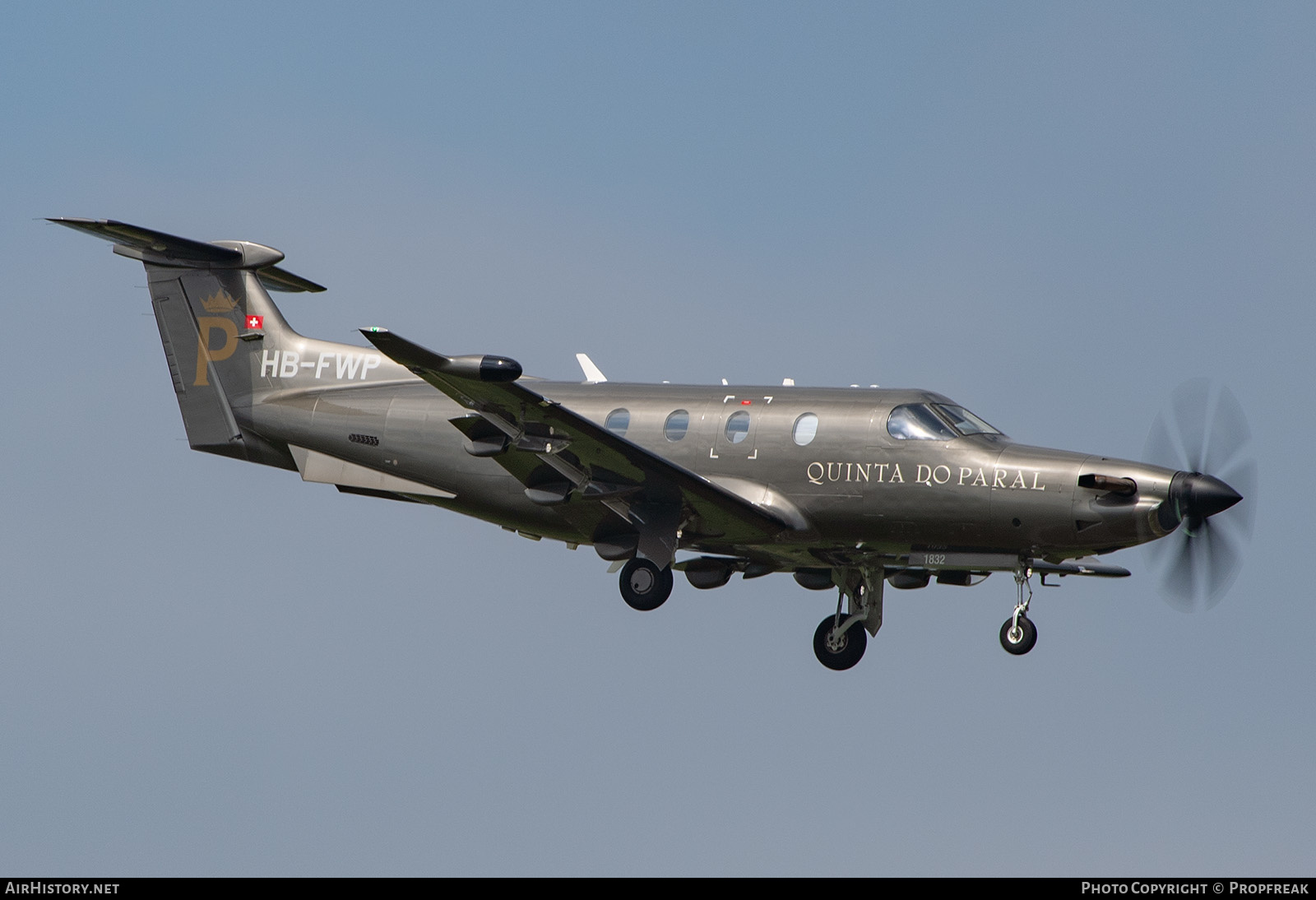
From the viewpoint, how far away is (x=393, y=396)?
24828 millimetres

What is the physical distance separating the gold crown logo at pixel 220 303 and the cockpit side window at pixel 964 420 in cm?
1119

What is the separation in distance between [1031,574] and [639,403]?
589cm

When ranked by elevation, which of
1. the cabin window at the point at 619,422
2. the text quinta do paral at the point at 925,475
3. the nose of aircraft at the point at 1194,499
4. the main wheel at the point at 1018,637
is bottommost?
the main wheel at the point at 1018,637

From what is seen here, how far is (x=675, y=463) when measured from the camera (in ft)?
75.8

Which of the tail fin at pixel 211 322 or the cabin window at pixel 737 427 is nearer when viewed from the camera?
the cabin window at pixel 737 427

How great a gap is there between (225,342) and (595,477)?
282 inches

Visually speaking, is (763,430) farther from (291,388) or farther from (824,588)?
(291,388)

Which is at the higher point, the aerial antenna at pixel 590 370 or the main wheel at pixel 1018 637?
the aerial antenna at pixel 590 370

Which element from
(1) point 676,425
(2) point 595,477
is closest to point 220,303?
(2) point 595,477

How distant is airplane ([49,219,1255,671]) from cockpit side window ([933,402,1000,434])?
0.13ft

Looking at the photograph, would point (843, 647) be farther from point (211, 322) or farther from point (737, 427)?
point (211, 322)

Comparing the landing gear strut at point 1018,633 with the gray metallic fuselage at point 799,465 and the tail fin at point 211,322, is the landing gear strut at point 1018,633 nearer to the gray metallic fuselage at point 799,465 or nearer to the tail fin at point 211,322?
the gray metallic fuselage at point 799,465

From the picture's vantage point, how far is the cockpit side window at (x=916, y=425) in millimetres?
22234

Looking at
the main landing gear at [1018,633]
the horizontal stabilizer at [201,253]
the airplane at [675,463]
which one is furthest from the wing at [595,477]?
the horizontal stabilizer at [201,253]
